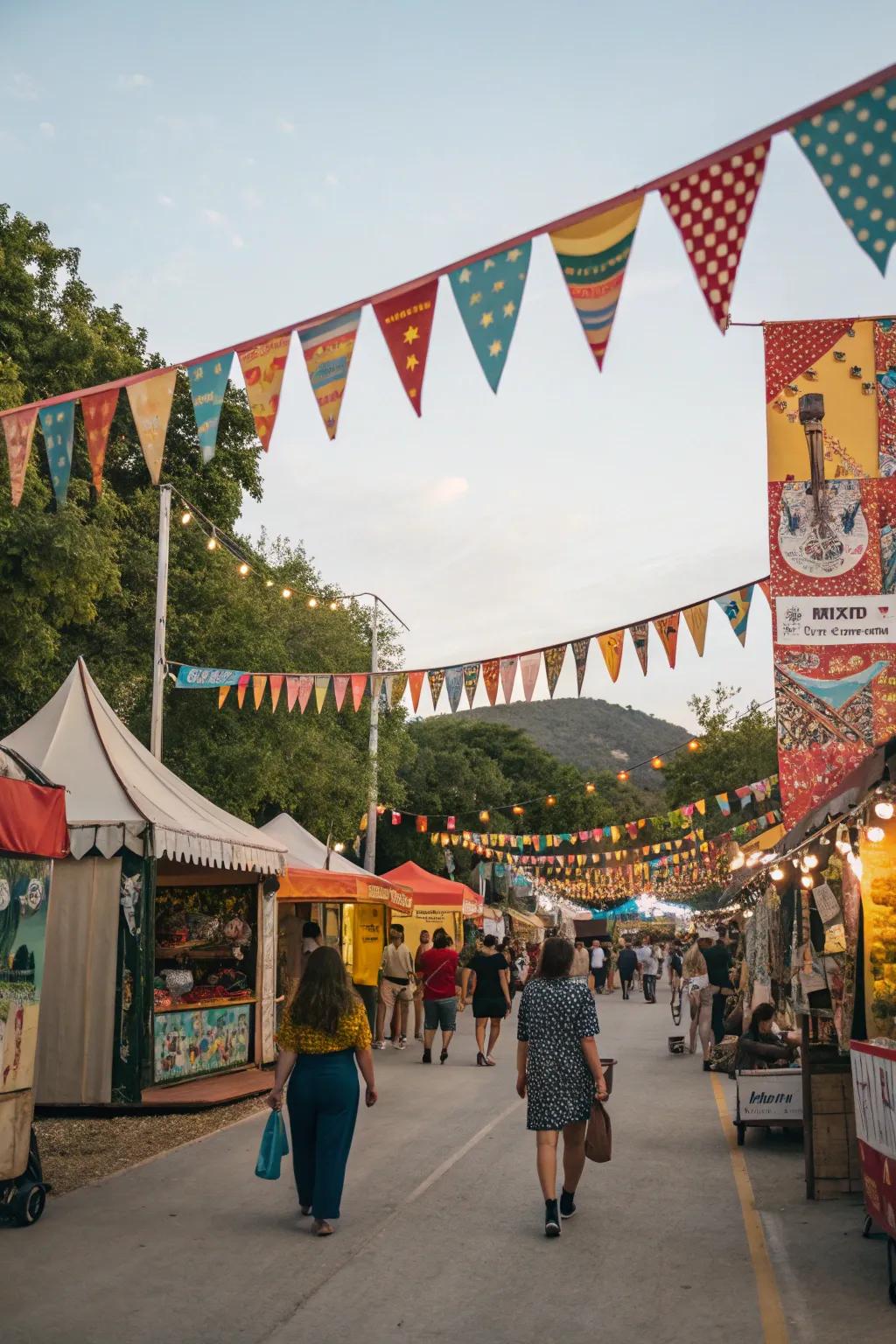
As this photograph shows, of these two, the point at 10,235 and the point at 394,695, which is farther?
the point at 10,235

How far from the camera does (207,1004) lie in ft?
44.0

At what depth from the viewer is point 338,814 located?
29.0m

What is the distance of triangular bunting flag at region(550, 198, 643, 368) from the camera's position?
20.3 ft

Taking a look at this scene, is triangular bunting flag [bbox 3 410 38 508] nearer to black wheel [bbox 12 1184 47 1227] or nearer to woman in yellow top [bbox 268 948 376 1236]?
woman in yellow top [bbox 268 948 376 1236]

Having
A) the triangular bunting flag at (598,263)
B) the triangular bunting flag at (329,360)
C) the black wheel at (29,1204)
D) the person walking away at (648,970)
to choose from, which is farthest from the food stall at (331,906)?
the person walking away at (648,970)

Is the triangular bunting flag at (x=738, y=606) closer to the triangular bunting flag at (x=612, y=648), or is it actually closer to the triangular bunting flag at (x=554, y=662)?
the triangular bunting flag at (x=612, y=648)

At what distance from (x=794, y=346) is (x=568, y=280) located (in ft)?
16.1

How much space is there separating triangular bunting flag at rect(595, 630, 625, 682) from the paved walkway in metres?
6.73

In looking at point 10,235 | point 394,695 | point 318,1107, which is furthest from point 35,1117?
point 10,235

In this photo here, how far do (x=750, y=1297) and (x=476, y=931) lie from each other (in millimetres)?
40337

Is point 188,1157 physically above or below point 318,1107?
below

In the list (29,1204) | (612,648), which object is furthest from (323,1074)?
(612,648)

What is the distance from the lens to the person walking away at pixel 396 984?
18375 mm

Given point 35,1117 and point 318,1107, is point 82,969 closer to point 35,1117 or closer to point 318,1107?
point 35,1117
